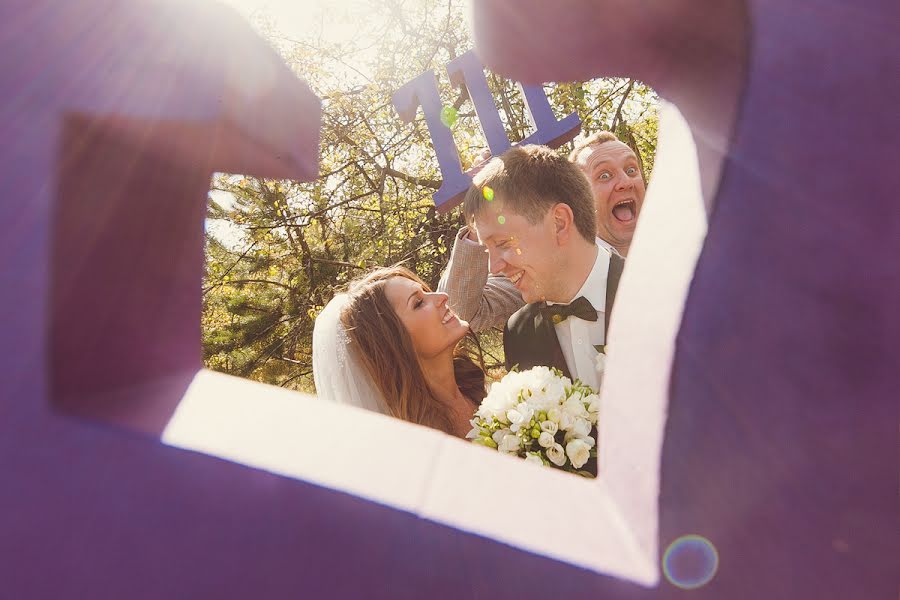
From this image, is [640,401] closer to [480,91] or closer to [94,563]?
[94,563]

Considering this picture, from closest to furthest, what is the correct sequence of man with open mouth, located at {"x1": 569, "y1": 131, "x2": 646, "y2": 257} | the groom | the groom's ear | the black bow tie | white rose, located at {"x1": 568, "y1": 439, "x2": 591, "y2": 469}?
white rose, located at {"x1": 568, "y1": 439, "x2": 591, "y2": 469} < the black bow tie < the groom < the groom's ear < man with open mouth, located at {"x1": 569, "y1": 131, "x2": 646, "y2": 257}

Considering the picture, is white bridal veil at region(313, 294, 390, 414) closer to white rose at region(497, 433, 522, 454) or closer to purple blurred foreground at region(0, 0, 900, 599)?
white rose at region(497, 433, 522, 454)

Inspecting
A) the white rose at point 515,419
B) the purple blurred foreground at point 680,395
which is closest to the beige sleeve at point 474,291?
the white rose at point 515,419

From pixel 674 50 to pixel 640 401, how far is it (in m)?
0.45

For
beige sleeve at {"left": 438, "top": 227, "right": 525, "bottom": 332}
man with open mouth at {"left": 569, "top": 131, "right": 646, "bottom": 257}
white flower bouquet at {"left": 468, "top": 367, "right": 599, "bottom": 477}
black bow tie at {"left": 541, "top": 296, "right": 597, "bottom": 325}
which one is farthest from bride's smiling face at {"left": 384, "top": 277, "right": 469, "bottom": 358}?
man with open mouth at {"left": 569, "top": 131, "right": 646, "bottom": 257}

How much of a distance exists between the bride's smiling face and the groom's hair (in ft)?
1.77

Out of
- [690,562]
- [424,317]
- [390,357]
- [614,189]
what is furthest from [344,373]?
[690,562]

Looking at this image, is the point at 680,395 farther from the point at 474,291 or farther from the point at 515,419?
the point at 474,291

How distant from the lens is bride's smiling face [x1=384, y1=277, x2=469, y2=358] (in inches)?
112

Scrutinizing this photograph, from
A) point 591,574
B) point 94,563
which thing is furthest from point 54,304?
point 591,574

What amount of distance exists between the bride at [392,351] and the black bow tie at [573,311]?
0.64 m

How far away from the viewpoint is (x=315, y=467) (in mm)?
610

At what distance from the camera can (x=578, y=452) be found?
1.62m

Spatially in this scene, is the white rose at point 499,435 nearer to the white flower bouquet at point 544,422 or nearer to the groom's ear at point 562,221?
the white flower bouquet at point 544,422
